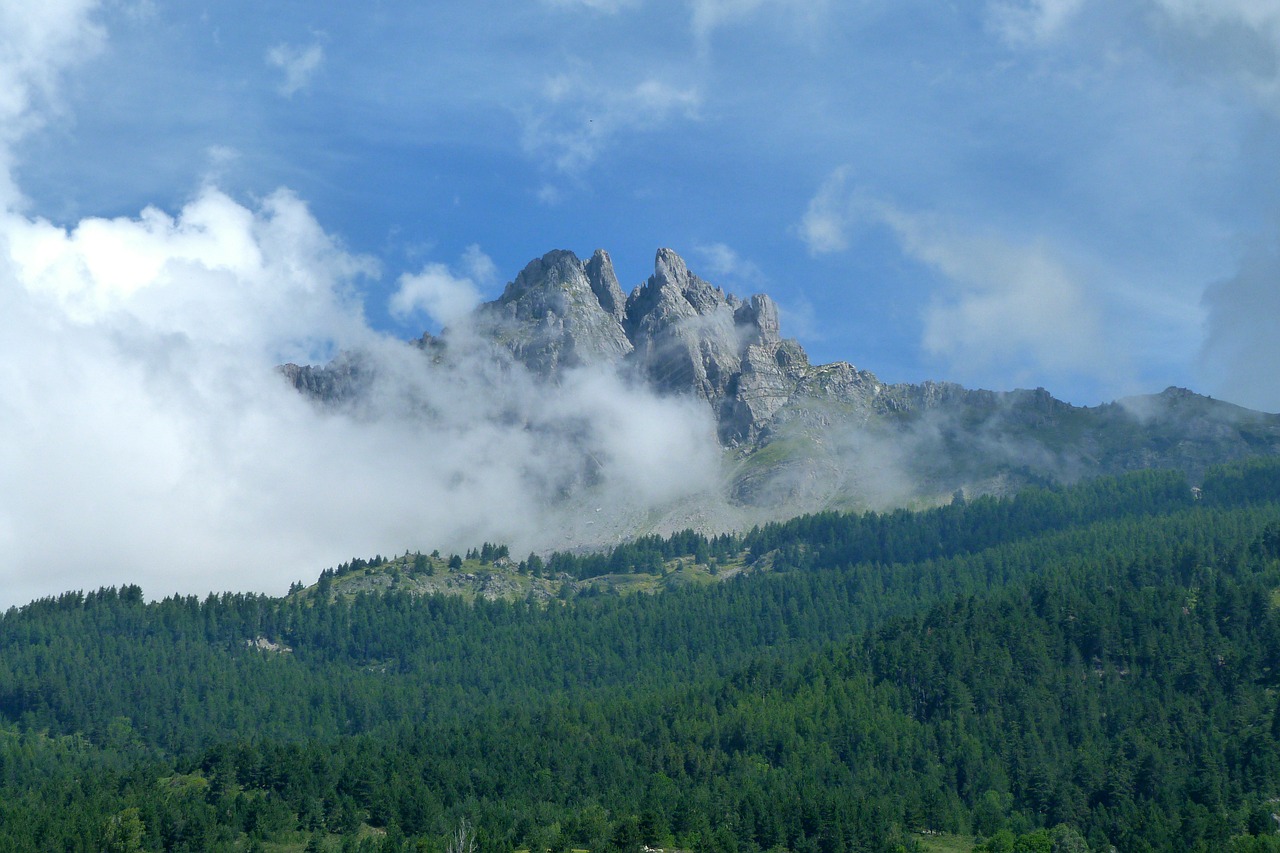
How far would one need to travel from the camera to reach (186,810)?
7761 inches

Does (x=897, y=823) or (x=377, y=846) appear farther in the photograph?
(x=897, y=823)

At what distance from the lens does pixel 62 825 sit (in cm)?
18800

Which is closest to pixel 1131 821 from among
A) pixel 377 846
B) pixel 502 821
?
pixel 502 821

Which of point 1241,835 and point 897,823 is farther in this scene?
point 897,823

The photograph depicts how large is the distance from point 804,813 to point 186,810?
8124cm

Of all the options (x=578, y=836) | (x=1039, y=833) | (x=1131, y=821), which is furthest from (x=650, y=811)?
(x=1131, y=821)

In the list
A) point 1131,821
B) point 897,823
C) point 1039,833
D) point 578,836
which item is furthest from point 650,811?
point 1131,821

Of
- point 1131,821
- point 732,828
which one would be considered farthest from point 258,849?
point 1131,821

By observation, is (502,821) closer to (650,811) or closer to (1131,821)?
(650,811)

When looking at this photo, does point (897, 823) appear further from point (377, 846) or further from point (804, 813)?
point (377, 846)

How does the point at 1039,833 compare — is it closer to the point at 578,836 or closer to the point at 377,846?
the point at 578,836

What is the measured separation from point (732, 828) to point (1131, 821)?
5248 cm

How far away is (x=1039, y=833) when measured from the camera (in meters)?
190

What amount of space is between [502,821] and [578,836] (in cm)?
1314
